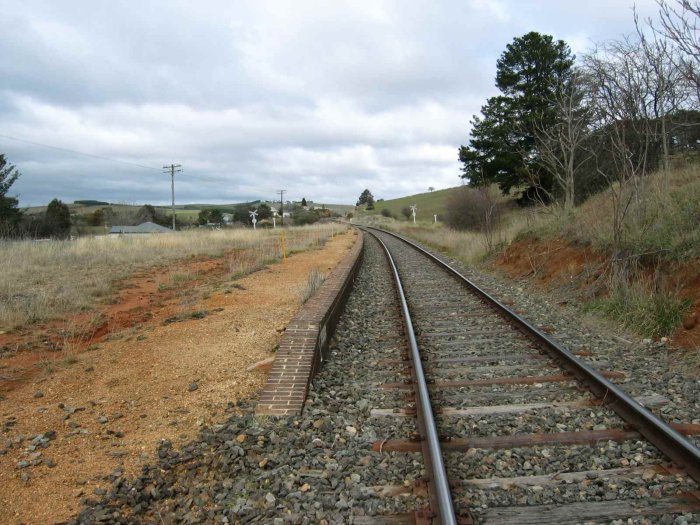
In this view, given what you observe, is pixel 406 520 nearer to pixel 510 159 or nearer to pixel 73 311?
pixel 73 311

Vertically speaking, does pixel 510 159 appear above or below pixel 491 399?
above

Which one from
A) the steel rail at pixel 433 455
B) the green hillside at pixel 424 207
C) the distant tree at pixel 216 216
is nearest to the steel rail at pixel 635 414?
the steel rail at pixel 433 455

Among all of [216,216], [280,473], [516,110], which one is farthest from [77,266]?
[216,216]

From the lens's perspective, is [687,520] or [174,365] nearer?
[687,520]

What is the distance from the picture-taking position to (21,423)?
462 centimetres

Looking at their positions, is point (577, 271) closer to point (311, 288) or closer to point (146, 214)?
point (311, 288)

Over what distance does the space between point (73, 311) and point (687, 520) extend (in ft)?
37.3

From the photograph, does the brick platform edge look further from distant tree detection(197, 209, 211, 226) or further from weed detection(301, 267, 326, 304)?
distant tree detection(197, 209, 211, 226)

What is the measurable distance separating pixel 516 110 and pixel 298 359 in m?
27.1

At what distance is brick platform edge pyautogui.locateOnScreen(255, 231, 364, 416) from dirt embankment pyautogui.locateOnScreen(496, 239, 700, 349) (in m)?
4.24

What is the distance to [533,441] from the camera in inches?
150

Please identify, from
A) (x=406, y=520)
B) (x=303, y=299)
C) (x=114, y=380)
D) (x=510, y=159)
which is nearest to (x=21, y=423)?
(x=114, y=380)

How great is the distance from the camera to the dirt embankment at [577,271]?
21.1 ft

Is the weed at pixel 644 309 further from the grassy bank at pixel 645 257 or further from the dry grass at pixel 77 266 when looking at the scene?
the dry grass at pixel 77 266
